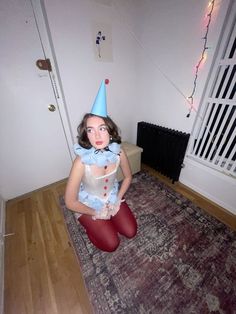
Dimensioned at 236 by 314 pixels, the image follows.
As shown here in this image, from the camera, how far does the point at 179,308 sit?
3.06ft

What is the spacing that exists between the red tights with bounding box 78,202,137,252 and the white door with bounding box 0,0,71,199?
41.2 inches

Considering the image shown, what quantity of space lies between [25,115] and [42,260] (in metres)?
1.41

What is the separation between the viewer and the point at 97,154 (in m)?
0.95

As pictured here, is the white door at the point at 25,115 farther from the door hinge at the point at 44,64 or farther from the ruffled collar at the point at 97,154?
the ruffled collar at the point at 97,154

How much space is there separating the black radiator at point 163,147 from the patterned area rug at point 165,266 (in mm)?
540

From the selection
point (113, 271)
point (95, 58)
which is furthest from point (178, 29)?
point (113, 271)

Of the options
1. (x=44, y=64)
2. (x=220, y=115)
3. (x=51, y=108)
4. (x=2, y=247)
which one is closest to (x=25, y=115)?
(x=51, y=108)

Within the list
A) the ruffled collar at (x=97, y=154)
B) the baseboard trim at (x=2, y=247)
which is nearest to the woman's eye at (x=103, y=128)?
→ the ruffled collar at (x=97, y=154)

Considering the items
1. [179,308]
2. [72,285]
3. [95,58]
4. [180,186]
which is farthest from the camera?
[180,186]

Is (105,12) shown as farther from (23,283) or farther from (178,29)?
(23,283)

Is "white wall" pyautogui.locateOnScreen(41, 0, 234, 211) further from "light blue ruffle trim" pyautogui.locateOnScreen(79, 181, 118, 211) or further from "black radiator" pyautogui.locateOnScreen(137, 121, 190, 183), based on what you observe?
"light blue ruffle trim" pyautogui.locateOnScreen(79, 181, 118, 211)

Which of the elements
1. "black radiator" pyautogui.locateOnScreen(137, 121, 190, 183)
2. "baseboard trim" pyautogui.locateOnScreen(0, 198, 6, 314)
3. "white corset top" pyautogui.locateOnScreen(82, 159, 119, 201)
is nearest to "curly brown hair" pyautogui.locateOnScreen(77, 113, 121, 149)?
"white corset top" pyautogui.locateOnScreen(82, 159, 119, 201)

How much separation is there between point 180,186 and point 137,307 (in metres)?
1.33

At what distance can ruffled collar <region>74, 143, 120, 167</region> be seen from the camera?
942 mm
